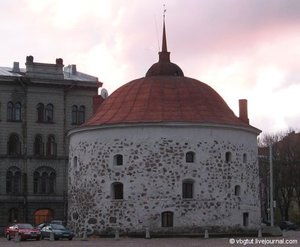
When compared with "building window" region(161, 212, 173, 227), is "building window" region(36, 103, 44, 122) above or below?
above

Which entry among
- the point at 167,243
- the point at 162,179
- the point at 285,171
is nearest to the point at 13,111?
the point at 162,179

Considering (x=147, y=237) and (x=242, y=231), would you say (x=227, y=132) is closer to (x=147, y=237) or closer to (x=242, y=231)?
(x=242, y=231)

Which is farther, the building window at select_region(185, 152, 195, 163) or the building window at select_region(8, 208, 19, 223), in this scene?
the building window at select_region(8, 208, 19, 223)

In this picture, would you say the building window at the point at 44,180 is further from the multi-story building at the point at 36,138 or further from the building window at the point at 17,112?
the building window at the point at 17,112

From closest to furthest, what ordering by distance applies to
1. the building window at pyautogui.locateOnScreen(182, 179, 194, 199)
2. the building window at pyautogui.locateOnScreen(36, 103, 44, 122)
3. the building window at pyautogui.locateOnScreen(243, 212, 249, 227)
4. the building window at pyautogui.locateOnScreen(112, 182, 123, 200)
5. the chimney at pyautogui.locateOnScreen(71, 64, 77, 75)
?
1. the building window at pyautogui.locateOnScreen(182, 179, 194, 199)
2. the building window at pyautogui.locateOnScreen(112, 182, 123, 200)
3. the building window at pyautogui.locateOnScreen(243, 212, 249, 227)
4. the building window at pyautogui.locateOnScreen(36, 103, 44, 122)
5. the chimney at pyautogui.locateOnScreen(71, 64, 77, 75)

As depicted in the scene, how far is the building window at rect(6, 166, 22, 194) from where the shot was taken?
215ft

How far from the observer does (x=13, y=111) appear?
66.7 meters

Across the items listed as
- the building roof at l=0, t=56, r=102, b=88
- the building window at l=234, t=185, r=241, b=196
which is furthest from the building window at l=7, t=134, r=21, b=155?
the building window at l=234, t=185, r=241, b=196

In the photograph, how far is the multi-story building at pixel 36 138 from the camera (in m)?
65.8

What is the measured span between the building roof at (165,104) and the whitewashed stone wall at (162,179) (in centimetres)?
77

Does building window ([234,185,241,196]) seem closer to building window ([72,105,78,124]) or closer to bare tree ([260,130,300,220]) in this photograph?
building window ([72,105,78,124])

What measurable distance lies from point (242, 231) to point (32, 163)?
78.6ft

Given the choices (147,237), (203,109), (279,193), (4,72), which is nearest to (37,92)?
(4,72)

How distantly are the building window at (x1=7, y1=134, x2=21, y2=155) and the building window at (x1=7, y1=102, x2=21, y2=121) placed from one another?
1662 mm
